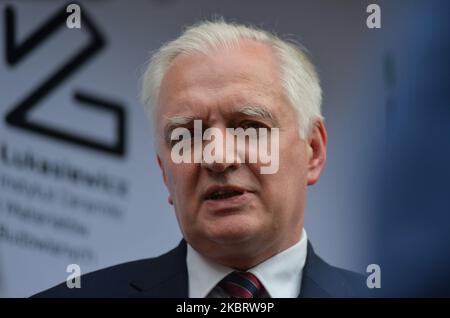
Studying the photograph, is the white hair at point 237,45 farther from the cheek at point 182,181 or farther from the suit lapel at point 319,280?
the suit lapel at point 319,280

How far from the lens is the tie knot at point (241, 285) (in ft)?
6.79

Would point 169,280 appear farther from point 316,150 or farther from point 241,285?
point 316,150

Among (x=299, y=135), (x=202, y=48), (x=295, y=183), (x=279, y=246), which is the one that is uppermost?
(x=202, y=48)

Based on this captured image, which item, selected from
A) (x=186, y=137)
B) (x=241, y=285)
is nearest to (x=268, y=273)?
(x=241, y=285)

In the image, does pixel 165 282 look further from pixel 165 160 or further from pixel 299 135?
pixel 299 135

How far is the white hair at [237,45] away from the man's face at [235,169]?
2 centimetres

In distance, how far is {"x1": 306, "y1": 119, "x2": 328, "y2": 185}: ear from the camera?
214cm

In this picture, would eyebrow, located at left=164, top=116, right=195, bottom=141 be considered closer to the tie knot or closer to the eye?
the eye

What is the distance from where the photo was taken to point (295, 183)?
6.79ft

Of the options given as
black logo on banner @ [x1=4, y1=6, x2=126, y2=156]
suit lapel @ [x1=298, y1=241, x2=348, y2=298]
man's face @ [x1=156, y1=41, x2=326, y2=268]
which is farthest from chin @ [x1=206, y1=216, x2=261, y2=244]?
black logo on banner @ [x1=4, y1=6, x2=126, y2=156]

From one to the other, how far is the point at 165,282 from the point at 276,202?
0.39m

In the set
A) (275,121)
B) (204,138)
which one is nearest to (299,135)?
(275,121)
